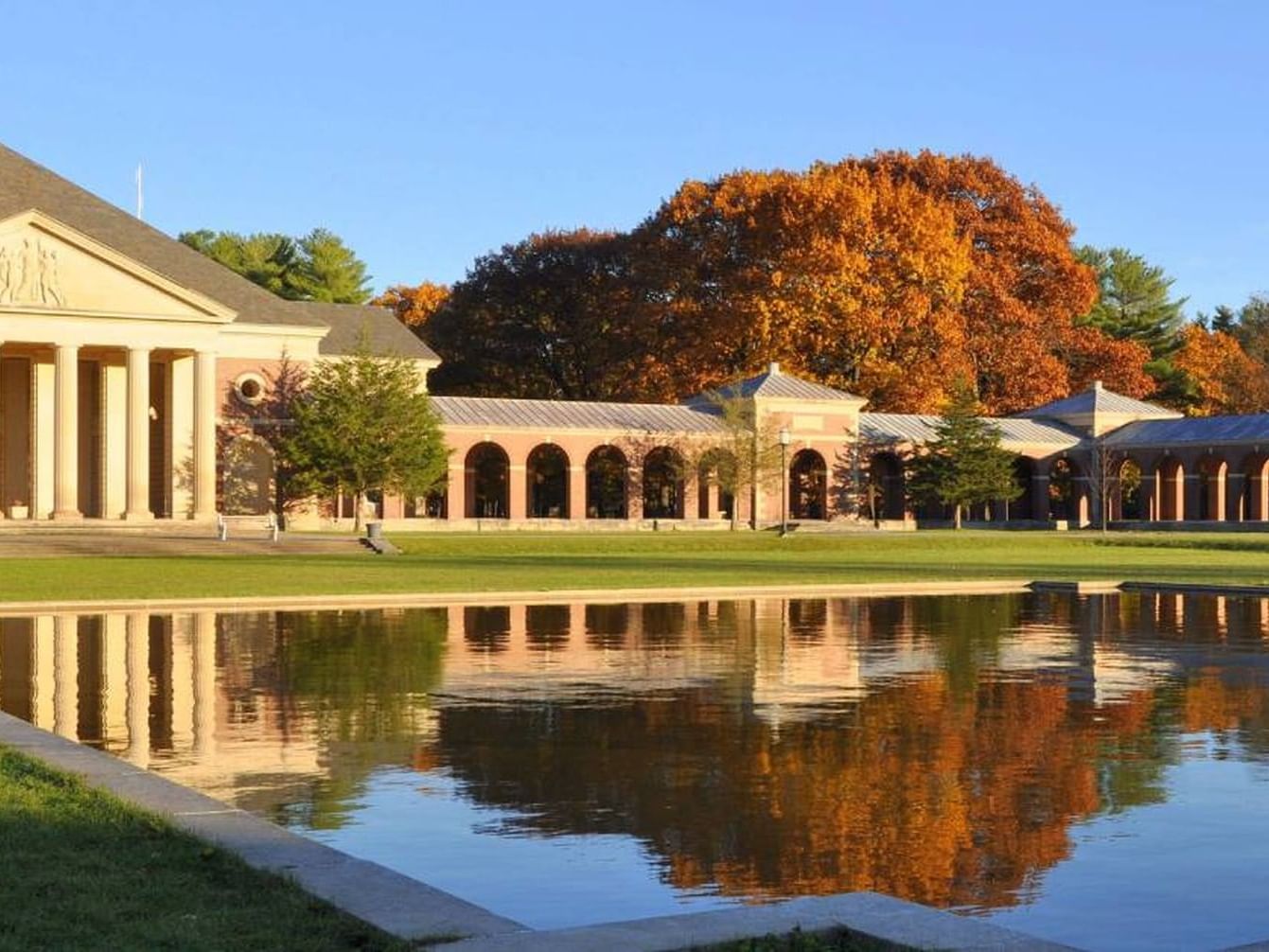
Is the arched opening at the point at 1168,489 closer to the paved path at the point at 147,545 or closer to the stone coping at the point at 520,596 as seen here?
the paved path at the point at 147,545

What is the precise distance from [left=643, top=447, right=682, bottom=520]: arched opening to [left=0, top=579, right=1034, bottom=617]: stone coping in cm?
4348

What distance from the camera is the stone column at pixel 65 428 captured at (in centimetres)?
6247

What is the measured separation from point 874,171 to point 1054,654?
248 feet

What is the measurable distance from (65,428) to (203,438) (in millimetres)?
5010

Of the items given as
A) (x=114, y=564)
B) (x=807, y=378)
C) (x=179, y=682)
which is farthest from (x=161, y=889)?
(x=807, y=378)

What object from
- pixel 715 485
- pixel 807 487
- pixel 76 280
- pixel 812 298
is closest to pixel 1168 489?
pixel 807 487

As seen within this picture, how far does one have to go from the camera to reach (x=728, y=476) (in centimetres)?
7756

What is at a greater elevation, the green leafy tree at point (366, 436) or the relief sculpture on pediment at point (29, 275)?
the relief sculpture on pediment at point (29, 275)

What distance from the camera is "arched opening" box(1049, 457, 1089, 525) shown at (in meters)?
93.1

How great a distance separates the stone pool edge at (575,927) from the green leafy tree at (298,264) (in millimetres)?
105190

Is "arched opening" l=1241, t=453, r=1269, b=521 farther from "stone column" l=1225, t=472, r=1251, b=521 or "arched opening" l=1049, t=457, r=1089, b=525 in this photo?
"arched opening" l=1049, t=457, r=1089, b=525

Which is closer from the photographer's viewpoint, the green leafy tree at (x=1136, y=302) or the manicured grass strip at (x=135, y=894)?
the manicured grass strip at (x=135, y=894)

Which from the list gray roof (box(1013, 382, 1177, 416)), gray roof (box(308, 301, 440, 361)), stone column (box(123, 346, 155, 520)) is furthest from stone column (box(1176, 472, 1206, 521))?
stone column (box(123, 346, 155, 520))

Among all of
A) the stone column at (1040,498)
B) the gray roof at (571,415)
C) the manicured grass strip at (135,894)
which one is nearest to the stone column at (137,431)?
the gray roof at (571,415)
